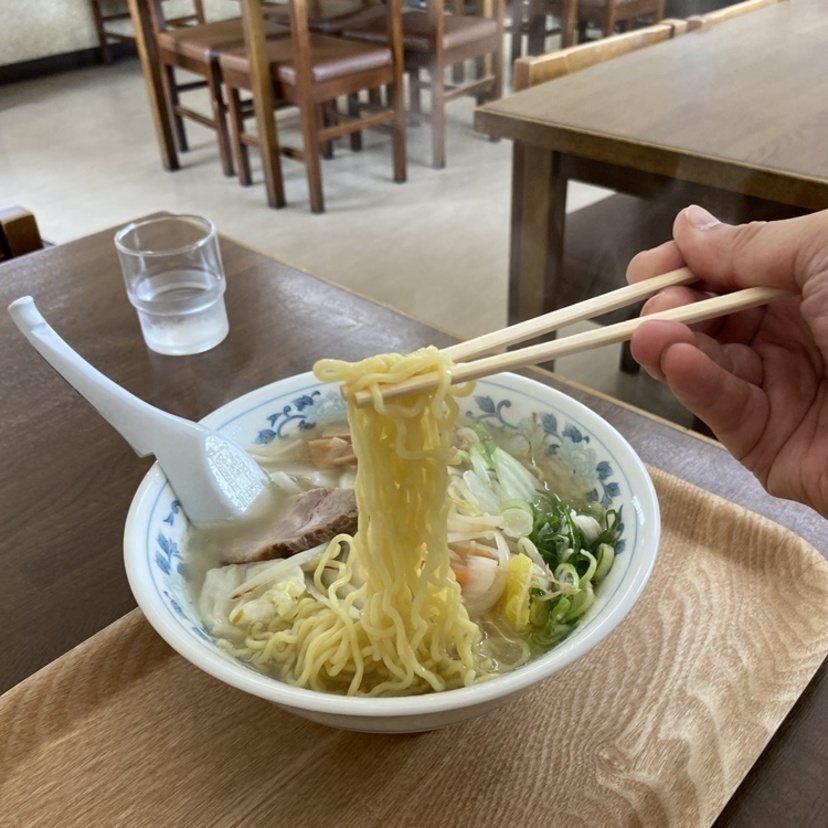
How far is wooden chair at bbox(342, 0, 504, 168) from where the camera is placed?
3.45 metres

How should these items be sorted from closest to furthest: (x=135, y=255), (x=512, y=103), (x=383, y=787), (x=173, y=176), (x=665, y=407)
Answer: (x=383, y=787) < (x=135, y=255) < (x=512, y=103) < (x=665, y=407) < (x=173, y=176)

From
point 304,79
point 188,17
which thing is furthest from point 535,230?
point 188,17

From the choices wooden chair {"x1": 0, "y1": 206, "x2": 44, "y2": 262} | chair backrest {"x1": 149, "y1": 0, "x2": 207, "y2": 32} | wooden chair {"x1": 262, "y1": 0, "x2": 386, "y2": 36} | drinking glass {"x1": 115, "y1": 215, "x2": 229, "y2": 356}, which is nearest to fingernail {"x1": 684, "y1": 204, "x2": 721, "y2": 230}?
drinking glass {"x1": 115, "y1": 215, "x2": 229, "y2": 356}

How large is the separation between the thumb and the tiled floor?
1203 millimetres

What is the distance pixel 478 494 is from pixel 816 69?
160 cm

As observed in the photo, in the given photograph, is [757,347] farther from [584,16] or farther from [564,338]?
[584,16]

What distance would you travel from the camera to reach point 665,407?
80.7 inches

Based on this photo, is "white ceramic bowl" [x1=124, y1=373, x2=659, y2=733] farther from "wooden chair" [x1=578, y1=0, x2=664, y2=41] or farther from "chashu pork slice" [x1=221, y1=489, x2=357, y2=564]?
"wooden chair" [x1=578, y1=0, x2=664, y2=41]

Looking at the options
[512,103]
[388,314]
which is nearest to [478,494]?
[388,314]

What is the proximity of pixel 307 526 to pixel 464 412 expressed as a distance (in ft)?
0.70

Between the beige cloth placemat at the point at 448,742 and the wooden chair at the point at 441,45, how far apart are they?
3254 mm

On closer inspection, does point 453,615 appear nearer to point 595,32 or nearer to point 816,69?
point 816,69

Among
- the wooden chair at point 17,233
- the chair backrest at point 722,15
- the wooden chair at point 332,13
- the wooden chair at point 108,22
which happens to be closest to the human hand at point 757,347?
the wooden chair at point 17,233

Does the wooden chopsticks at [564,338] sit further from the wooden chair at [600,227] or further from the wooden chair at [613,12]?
the wooden chair at [613,12]
